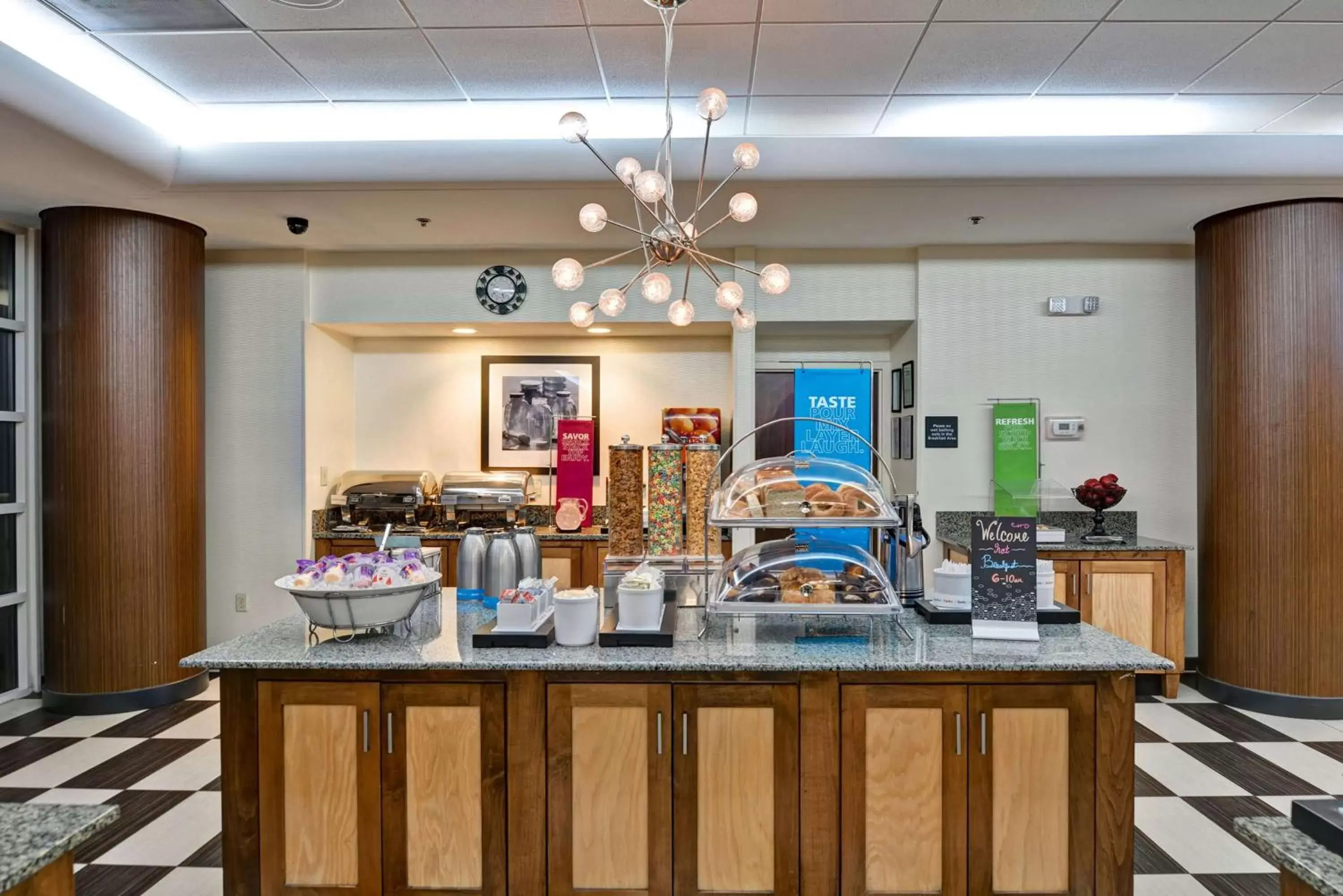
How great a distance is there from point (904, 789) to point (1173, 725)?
269 centimetres

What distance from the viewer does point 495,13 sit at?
2.84 m

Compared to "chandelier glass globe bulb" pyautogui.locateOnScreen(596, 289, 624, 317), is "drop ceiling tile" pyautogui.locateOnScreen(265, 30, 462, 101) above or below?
above

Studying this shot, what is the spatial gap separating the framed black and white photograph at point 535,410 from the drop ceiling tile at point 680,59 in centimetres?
242

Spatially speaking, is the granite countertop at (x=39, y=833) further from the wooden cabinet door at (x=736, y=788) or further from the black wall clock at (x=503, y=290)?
the black wall clock at (x=503, y=290)

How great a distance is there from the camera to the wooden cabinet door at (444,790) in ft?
7.43

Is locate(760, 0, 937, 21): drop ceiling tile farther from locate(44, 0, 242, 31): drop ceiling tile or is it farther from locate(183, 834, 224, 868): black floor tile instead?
locate(183, 834, 224, 868): black floor tile

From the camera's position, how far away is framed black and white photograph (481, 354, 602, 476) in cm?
564

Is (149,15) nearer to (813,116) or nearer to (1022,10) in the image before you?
(813,116)

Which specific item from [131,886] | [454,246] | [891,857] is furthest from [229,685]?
[454,246]

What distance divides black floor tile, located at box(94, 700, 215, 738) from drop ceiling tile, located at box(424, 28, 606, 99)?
3.50m

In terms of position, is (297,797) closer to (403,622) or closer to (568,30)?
(403,622)

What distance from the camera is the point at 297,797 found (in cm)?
228

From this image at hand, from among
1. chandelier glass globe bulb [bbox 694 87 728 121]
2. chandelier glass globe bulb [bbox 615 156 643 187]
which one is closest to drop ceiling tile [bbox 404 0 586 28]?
chandelier glass globe bulb [bbox 615 156 643 187]

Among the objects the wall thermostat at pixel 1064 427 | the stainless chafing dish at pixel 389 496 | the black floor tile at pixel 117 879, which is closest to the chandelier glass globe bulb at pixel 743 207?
the black floor tile at pixel 117 879
